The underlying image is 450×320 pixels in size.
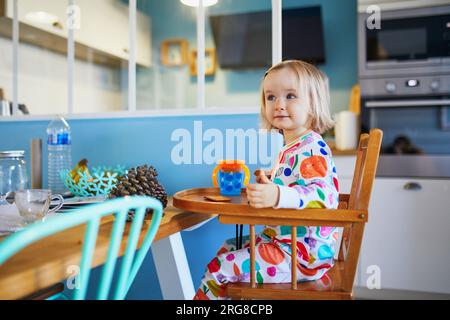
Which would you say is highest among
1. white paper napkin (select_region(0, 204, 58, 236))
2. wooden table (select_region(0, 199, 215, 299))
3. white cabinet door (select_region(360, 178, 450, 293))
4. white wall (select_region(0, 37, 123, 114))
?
white wall (select_region(0, 37, 123, 114))

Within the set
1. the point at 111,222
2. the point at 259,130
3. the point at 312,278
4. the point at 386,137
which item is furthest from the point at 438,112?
the point at 111,222

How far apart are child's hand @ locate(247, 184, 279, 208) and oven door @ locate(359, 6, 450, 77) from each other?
1696 millimetres

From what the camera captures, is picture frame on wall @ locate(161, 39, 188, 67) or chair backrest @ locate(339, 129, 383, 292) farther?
picture frame on wall @ locate(161, 39, 188, 67)

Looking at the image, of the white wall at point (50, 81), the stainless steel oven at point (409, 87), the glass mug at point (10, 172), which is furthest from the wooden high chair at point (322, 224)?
the white wall at point (50, 81)

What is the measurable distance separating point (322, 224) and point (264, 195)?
5.4 inches

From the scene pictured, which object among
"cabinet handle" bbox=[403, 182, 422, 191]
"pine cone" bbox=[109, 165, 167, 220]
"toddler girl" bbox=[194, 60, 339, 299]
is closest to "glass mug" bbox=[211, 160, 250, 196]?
"toddler girl" bbox=[194, 60, 339, 299]

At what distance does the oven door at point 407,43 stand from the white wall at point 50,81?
6.81ft

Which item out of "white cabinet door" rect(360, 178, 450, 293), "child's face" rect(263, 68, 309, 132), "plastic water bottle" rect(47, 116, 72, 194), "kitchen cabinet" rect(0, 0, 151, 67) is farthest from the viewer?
"kitchen cabinet" rect(0, 0, 151, 67)

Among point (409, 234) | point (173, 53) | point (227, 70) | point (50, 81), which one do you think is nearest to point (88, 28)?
point (50, 81)

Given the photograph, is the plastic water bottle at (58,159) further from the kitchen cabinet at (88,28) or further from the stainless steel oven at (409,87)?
the stainless steel oven at (409,87)

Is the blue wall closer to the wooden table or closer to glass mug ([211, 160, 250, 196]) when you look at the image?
glass mug ([211, 160, 250, 196])

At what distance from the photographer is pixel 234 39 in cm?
345

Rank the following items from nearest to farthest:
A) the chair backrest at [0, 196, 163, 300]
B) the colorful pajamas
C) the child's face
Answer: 1. the chair backrest at [0, 196, 163, 300]
2. the colorful pajamas
3. the child's face

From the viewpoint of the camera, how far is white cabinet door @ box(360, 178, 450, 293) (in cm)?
213
